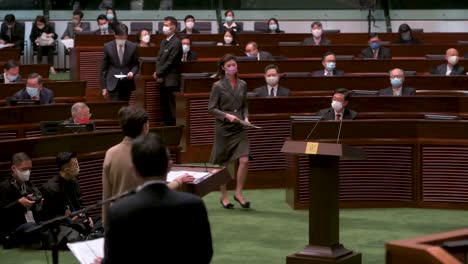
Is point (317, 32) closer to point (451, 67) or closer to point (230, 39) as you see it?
point (230, 39)

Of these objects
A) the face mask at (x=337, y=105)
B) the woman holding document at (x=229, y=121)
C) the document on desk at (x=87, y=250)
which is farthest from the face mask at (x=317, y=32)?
the document on desk at (x=87, y=250)

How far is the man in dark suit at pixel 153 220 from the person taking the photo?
4535 millimetres

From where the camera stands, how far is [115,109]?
1259 centimetres

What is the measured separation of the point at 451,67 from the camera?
15336 mm

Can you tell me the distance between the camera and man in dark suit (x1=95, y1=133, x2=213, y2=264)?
454 cm

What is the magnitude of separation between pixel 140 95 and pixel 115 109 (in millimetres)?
2545

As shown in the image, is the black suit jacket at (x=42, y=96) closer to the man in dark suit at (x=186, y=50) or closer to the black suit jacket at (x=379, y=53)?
the man in dark suit at (x=186, y=50)

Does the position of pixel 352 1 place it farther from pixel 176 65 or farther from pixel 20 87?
pixel 20 87

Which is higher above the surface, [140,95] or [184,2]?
[184,2]

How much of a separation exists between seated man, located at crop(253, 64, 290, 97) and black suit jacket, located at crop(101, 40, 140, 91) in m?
2.03

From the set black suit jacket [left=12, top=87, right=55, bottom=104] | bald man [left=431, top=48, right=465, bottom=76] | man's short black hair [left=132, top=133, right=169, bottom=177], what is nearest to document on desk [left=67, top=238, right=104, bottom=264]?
man's short black hair [left=132, top=133, right=169, bottom=177]

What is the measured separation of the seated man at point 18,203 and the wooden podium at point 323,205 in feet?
7.67

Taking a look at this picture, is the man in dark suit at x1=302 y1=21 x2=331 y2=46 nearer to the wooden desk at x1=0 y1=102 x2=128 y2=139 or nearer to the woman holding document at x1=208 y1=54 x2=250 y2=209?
the wooden desk at x1=0 y1=102 x2=128 y2=139

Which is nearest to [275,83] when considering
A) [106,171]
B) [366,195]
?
[366,195]
